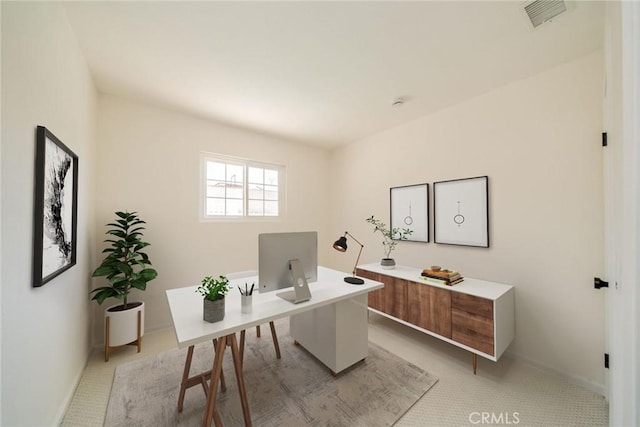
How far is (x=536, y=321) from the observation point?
2.12 metres

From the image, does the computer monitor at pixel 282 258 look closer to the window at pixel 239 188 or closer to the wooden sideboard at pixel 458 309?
the wooden sideboard at pixel 458 309

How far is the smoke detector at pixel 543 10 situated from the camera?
1435mm

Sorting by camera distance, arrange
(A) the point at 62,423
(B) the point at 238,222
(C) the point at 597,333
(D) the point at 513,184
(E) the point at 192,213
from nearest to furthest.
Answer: (A) the point at 62,423, (C) the point at 597,333, (D) the point at 513,184, (E) the point at 192,213, (B) the point at 238,222

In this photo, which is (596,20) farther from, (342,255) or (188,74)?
(342,255)

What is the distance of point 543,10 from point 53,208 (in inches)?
130

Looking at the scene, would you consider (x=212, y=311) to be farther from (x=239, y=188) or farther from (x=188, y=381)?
(x=239, y=188)

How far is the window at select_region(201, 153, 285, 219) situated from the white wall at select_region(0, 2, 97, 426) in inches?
58.0

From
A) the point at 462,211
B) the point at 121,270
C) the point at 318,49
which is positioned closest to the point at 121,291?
the point at 121,270

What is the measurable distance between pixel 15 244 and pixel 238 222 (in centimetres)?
239

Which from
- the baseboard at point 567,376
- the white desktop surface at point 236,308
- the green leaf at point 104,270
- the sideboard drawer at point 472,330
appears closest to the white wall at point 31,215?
the green leaf at point 104,270

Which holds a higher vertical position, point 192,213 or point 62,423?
point 192,213

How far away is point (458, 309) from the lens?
2088 millimetres

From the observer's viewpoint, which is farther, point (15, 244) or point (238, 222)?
point (238, 222)

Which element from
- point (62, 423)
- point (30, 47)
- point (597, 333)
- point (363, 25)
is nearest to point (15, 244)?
point (30, 47)
